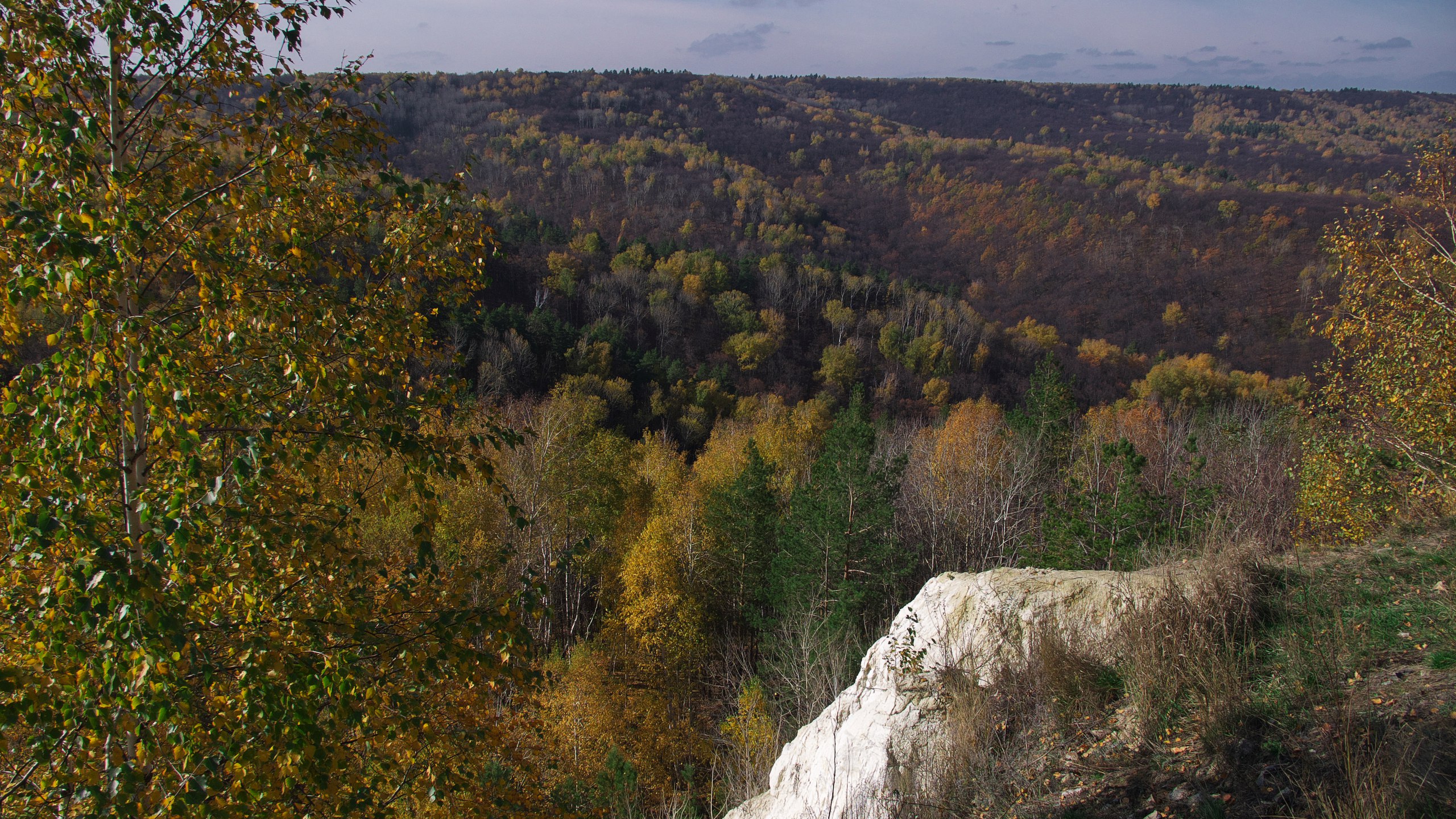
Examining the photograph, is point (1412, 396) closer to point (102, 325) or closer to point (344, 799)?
point (344, 799)

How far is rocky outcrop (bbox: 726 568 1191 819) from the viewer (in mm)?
6754

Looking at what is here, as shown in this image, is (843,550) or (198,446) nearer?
(198,446)

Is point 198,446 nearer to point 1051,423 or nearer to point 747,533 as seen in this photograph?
point 747,533

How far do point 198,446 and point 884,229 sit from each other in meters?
144

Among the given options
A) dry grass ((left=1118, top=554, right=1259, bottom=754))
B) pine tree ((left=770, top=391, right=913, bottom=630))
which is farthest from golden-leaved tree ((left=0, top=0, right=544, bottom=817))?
pine tree ((left=770, top=391, right=913, bottom=630))

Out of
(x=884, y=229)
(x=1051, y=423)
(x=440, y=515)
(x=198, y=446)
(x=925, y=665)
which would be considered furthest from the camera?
(x=884, y=229)

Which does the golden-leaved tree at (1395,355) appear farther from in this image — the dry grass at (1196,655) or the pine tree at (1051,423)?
the pine tree at (1051,423)

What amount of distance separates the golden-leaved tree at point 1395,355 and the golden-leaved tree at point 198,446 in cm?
1050

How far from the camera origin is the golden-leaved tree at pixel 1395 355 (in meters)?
9.30

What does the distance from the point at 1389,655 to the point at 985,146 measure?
185785mm

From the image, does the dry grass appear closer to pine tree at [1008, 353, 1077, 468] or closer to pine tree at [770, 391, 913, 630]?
pine tree at [770, 391, 913, 630]

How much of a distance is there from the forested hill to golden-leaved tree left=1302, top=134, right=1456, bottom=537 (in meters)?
1.78

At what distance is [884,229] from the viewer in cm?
13812

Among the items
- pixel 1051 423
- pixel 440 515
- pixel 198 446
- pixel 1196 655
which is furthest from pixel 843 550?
pixel 198 446
